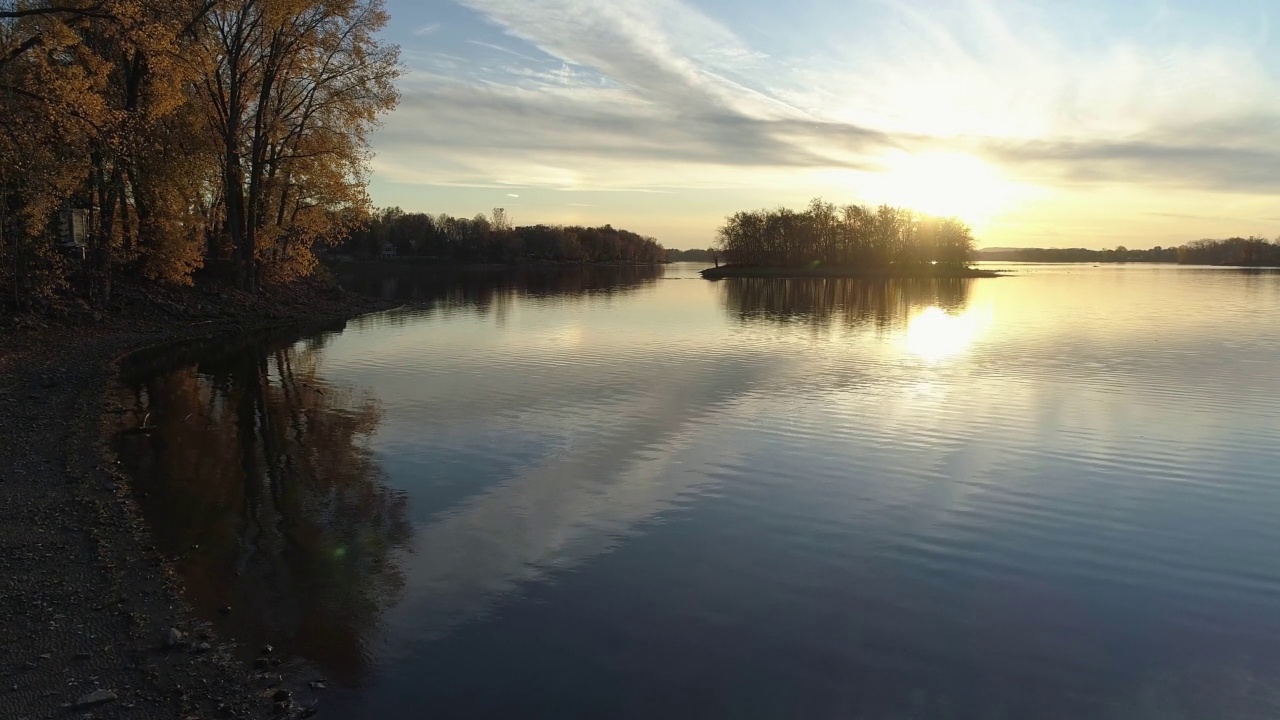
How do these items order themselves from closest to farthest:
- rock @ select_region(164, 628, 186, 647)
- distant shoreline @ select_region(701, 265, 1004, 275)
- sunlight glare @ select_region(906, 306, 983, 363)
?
rock @ select_region(164, 628, 186, 647) → sunlight glare @ select_region(906, 306, 983, 363) → distant shoreline @ select_region(701, 265, 1004, 275)

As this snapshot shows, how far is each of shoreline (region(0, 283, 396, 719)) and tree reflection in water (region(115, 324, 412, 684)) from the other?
1.08 ft

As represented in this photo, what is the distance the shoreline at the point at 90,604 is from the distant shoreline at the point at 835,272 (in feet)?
374

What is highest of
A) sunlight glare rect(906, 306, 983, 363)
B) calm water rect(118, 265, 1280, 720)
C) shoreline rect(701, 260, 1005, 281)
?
shoreline rect(701, 260, 1005, 281)

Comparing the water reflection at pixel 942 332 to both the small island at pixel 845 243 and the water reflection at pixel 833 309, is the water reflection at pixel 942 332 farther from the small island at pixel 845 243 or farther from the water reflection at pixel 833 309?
the small island at pixel 845 243

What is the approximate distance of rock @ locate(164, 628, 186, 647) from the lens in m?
6.74

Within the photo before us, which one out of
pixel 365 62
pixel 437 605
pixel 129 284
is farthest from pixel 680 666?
pixel 365 62

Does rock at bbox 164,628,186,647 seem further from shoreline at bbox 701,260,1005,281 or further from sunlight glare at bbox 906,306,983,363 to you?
shoreline at bbox 701,260,1005,281

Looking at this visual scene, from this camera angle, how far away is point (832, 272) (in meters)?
136

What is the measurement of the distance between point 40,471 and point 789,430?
12.3 meters

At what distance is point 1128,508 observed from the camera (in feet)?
36.1

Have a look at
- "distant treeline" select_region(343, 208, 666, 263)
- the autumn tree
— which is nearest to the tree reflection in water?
the autumn tree

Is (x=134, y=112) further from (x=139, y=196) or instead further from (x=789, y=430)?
(x=789, y=430)

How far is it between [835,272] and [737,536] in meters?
132

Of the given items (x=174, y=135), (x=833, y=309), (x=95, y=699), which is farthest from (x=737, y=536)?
(x=833, y=309)
